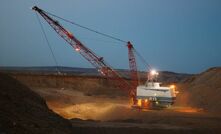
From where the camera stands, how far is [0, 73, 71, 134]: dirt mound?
1348 centimetres

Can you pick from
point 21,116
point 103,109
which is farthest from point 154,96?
point 21,116

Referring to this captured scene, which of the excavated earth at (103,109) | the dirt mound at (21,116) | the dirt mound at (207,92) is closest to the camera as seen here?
the dirt mound at (21,116)

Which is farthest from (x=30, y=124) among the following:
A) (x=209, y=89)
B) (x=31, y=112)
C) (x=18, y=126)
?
(x=209, y=89)

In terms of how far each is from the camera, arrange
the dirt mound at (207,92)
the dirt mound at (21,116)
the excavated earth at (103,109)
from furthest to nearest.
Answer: the dirt mound at (207,92), the excavated earth at (103,109), the dirt mound at (21,116)

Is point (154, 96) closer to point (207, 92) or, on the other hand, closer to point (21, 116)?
point (207, 92)

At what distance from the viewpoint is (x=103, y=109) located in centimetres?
4256

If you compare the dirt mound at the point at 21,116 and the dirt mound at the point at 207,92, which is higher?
the dirt mound at the point at 207,92

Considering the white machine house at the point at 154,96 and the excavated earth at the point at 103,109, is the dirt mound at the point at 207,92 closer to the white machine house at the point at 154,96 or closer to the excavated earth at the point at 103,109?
the excavated earth at the point at 103,109

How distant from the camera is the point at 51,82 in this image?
6950cm

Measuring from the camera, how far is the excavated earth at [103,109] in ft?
59.7

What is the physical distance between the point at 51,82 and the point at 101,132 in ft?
165

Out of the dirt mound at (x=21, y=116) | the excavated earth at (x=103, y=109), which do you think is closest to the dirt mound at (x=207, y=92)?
the excavated earth at (x=103, y=109)

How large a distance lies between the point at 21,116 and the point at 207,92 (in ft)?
124

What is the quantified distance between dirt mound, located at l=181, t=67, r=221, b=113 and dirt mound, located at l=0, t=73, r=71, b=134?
2763cm
